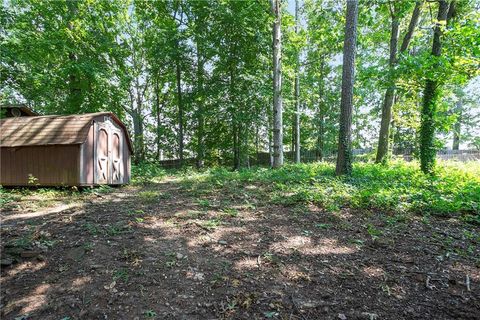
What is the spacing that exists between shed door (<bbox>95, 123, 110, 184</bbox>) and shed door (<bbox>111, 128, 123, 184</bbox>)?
1.10ft

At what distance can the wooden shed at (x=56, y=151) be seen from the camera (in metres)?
8.37

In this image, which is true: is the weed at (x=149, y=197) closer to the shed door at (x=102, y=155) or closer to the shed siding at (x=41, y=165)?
the shed siding at (x=41, y=165)

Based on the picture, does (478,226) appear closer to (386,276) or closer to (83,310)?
(386,276)

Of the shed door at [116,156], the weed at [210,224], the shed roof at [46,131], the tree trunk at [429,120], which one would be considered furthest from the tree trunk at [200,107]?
the weed at [210,224]

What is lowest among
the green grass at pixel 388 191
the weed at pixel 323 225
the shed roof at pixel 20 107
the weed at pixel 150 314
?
the weed at pixel 150 314

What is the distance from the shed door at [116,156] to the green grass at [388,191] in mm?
3430

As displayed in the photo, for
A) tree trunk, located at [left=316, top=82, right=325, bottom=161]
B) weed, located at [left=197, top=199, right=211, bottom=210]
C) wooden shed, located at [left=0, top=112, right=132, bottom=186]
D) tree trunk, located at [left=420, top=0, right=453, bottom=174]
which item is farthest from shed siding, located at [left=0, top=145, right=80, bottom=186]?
tree trunk, located at [left=316, top=82, right=325, bottom=161]

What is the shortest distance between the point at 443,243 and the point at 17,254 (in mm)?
6007

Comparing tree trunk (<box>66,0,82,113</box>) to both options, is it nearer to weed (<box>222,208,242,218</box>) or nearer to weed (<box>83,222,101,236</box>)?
weed (<box>83,222,101,236</box>)

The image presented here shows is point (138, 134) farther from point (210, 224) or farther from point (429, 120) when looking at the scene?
point (429, 120)

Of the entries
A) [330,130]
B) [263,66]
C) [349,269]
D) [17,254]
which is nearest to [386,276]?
[349,269]

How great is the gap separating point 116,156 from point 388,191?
918cm

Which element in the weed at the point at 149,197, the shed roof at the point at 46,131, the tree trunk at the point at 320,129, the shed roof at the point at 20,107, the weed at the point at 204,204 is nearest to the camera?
the weed at the point at 204,204

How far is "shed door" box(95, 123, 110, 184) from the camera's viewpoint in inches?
360
